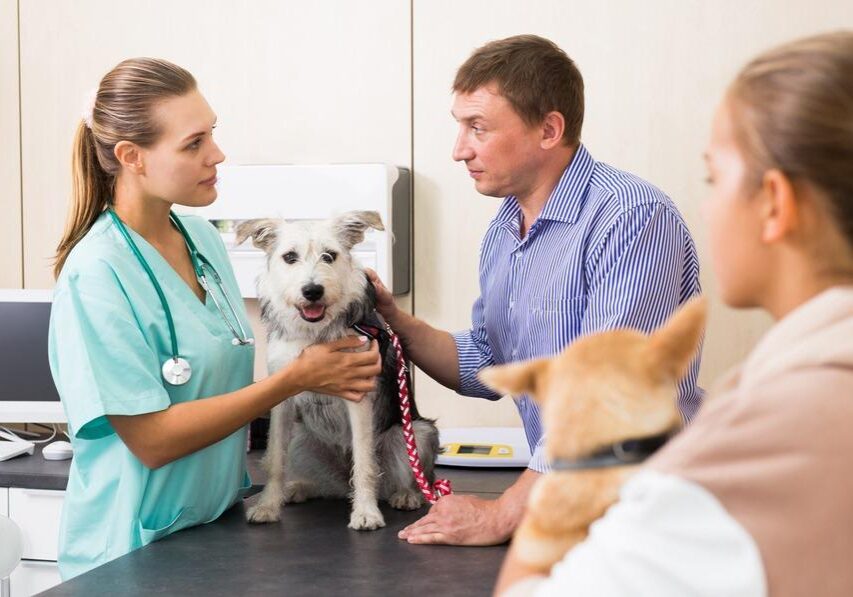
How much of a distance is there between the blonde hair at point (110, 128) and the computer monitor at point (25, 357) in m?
1.06

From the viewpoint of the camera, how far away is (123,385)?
1.65 meters

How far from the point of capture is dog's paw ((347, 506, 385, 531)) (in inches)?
69.6

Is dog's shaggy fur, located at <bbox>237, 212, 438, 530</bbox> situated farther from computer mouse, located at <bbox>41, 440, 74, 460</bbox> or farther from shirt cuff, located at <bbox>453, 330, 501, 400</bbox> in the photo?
computer mouse, located at <bbox>41, 440, 74, 460</bbox>

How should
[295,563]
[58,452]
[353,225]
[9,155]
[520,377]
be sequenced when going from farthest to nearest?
[9,155], [58,452], [353,225], [295,563], [520,377]

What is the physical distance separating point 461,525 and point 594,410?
39.0 inches

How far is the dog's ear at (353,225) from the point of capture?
200cm

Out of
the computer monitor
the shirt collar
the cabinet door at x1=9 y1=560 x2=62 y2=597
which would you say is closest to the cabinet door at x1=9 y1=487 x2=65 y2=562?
the cabinet door at x1=9 y1=560 x2=62 y2=597

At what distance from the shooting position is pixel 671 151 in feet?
8.66

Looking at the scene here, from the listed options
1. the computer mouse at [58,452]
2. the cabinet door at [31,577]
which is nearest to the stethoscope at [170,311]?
the computer mouse at [58,452]

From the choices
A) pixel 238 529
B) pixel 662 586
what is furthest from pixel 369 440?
pixel 662 586

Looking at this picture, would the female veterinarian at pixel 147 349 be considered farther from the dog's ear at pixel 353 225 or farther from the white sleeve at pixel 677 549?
the white sleeve at pixel 677 549

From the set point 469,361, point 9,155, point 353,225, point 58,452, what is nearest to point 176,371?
point 353,225

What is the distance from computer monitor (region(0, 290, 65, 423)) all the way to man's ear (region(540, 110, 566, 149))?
5.40 ft

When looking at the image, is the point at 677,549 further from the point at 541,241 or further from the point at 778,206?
the point at 541,241
